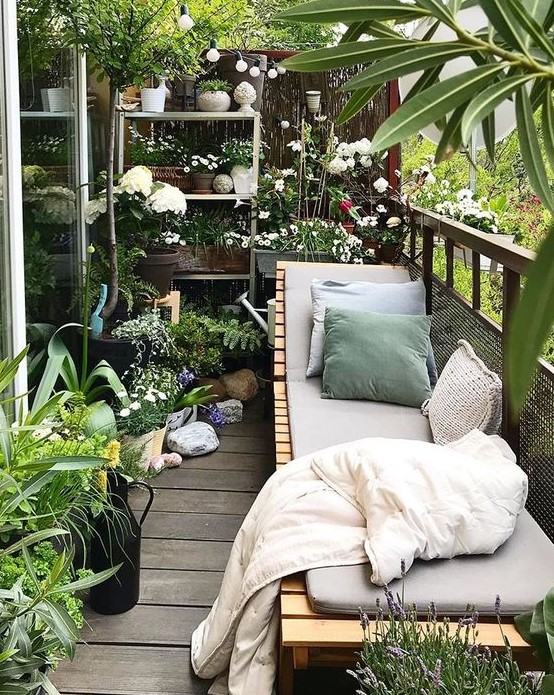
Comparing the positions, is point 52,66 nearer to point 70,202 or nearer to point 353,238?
point 70,202

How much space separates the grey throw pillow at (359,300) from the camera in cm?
372

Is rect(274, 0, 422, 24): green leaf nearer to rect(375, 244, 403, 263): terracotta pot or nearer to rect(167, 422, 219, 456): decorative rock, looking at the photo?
rect(167, 422, 219, 456): decorative rock

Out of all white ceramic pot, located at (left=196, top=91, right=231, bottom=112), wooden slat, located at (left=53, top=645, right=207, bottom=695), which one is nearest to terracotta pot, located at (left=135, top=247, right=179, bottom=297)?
white ceramic pot, located at (left=196, top=91, right=231, bottom=112)

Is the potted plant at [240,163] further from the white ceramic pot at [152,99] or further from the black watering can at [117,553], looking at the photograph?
the black watering can at [117,553]

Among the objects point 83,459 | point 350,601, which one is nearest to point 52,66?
point 83,459

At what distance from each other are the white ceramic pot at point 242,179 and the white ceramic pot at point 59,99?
1353 millimetres

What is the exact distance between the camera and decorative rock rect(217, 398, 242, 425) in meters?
4.61

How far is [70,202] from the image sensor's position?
389 centimetres

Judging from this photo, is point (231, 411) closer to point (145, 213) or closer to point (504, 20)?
point (145, 213)

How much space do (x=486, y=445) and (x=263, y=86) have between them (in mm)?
3396

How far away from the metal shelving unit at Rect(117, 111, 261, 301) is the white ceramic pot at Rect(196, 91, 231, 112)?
0.03 meters

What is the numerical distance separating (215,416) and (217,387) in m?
0.40

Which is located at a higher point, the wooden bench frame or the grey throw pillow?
the grey throw pillow

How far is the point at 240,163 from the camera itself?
16.4ft
